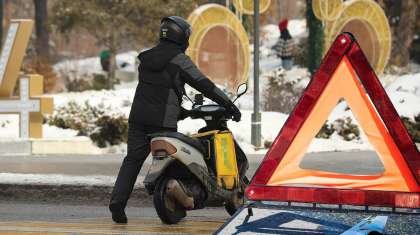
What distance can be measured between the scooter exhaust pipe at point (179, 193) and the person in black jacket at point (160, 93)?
521 mm

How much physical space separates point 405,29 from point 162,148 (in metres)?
33.3

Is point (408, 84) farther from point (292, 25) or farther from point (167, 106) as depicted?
point (292, 25)

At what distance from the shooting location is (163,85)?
6.14 meters

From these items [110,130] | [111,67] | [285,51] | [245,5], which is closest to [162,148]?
[110,130]

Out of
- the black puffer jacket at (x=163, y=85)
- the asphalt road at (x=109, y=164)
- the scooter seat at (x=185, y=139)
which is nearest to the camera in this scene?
the scooter seat at (x=185, y=139)

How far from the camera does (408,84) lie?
56.9 feet

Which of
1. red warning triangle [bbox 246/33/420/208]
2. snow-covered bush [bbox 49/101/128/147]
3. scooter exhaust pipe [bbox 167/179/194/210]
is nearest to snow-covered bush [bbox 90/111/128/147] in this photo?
snow-covered bush [bbox 49/101/128/147]

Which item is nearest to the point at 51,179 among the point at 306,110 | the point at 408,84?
the point at 306,110

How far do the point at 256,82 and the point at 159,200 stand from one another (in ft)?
24.7

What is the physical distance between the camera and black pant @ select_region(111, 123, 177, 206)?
6215 millimetres

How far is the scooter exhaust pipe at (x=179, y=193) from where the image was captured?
5.88 metres

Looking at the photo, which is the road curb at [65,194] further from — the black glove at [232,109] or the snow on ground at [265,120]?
the snow on ground at [265,120]

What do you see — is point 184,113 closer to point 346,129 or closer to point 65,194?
point 65,194

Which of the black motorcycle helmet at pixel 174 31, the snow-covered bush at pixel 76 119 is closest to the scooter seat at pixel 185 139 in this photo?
the black motorcycle helmet at pixel 174 31
